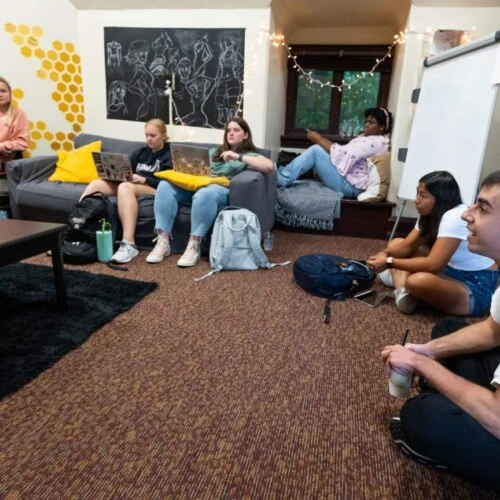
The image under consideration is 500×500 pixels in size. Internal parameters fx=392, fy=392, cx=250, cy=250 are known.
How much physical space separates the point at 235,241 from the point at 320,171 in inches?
59.9

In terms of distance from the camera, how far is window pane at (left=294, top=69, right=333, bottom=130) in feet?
14.4

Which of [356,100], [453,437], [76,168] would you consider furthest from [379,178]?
[453,437]

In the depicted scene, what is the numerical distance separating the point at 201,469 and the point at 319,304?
3.95ft

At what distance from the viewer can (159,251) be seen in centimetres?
265

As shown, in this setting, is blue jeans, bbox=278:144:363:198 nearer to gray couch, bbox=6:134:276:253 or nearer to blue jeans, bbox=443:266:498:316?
gray couch, bbox=6:134:276:253

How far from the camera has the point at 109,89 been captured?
3816mm

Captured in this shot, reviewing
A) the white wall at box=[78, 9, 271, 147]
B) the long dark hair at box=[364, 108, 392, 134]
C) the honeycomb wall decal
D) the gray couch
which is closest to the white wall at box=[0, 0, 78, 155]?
the honeycomb wall decal

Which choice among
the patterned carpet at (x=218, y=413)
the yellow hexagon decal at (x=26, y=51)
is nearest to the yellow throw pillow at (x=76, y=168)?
the yellow hexagon decal at (x=26, y=51)

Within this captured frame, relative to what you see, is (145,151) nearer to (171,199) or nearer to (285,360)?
(171,199)

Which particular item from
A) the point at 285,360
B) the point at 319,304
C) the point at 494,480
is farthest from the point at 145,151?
the point at 494,480

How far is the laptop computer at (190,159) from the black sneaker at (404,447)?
1946mm

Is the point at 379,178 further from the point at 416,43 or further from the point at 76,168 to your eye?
the point at 76,168

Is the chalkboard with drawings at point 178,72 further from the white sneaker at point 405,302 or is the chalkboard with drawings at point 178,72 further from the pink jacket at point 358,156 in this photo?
the white sneaker at point 405,302

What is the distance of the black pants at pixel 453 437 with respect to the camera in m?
0.93
